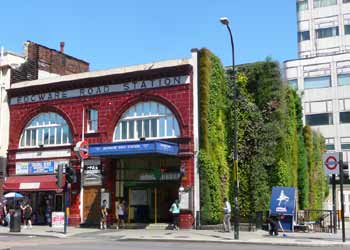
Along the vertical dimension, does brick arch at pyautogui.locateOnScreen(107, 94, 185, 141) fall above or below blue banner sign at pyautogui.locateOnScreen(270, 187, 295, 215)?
above

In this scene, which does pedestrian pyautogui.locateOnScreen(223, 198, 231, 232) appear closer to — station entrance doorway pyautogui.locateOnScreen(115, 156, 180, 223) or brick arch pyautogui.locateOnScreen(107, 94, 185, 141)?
station entrance doorway pyautogui.locateOnScreen(115, 156, 180, 223)

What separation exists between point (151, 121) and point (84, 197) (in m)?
6.71

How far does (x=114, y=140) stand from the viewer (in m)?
36.3

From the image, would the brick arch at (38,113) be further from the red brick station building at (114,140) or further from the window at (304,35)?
the window at (304,35)

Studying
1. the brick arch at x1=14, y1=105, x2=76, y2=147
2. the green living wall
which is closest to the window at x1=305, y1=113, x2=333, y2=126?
the green living wall

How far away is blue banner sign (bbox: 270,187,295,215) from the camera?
98.8ft

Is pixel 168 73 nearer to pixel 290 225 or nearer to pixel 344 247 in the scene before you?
pixel 290 225

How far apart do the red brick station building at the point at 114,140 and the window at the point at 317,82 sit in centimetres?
4622

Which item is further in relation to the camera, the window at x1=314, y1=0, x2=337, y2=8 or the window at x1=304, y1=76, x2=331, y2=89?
the window at x1=314, y1=0, x2=337, y2=8

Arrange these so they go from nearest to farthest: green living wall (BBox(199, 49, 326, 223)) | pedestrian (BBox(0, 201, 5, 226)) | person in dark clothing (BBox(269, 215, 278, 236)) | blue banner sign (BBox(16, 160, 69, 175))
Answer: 1. person in dark clothing (BBox(269, 215, 278, 236))
2. green living wall (BBox(199, 49, 326, 223))
3. blue banner sign (BBox(16, 160, 69, 175))
4. pedestrian (BBox(0, 201, 5, 226))

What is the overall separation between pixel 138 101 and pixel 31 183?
9569mm

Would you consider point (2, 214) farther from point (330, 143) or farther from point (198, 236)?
point (330, 143)

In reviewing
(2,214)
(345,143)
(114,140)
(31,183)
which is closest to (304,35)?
(345,143)

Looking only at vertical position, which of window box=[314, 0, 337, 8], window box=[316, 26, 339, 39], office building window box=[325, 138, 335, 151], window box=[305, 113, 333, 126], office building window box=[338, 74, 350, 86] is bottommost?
office building window box=[325, 138, 335, 151]
